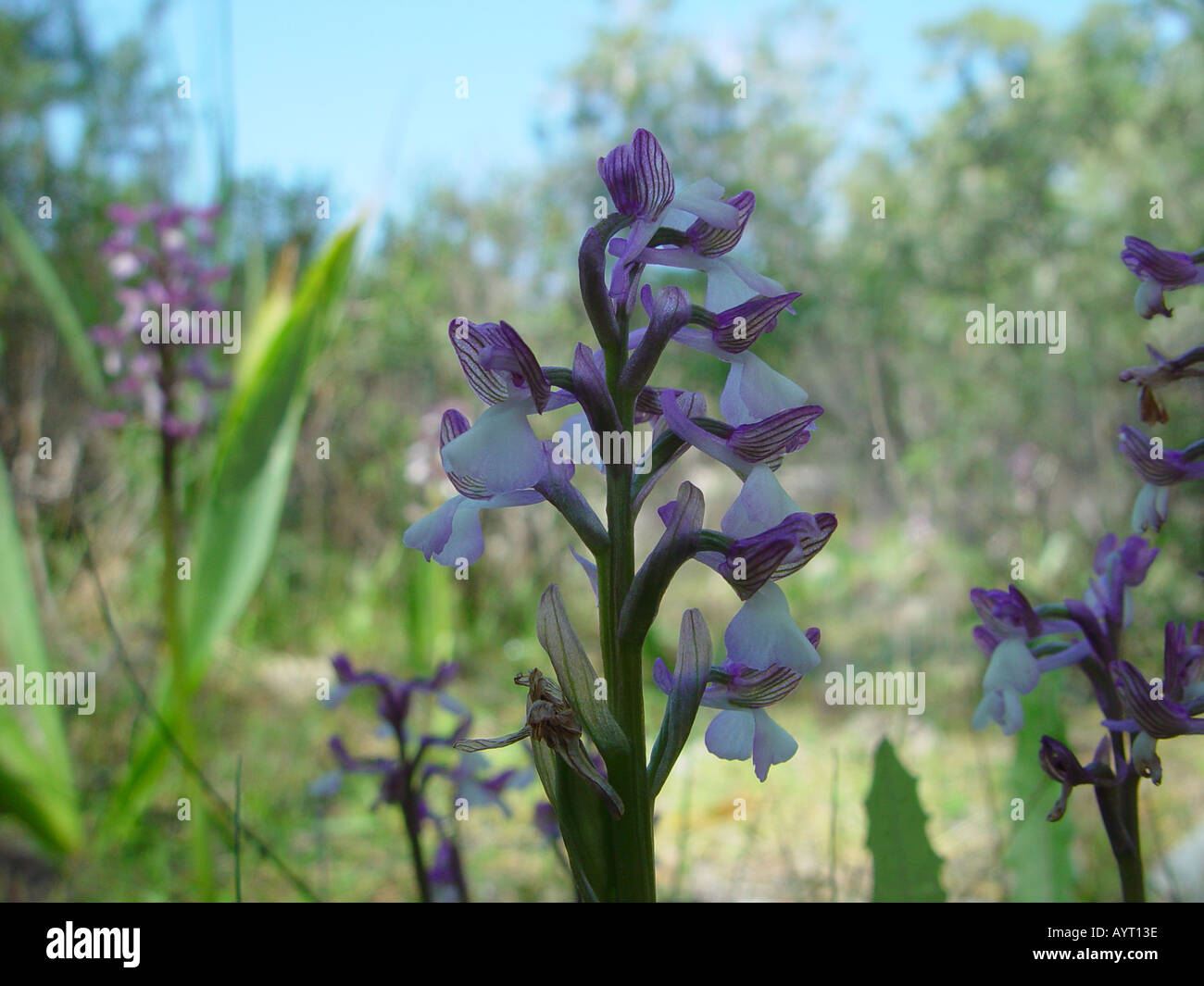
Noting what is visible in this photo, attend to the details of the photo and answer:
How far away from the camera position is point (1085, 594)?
0.62 m

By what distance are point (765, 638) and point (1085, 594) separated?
1.04 ft

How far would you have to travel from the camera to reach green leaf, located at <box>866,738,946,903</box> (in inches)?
25.4

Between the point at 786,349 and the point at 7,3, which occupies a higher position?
the point at 7,3

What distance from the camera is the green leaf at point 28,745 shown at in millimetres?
1455

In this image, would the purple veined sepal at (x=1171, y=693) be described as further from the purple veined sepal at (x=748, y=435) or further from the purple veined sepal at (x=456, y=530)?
the purple veined sepal at (x=456, y=530)

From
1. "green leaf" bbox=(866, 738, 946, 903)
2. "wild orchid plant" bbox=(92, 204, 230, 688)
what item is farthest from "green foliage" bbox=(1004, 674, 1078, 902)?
"wild orchid plant" bbox=(92, 204, 230, 688)

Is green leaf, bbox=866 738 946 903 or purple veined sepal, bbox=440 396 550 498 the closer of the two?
purple veined sepal, bbox=440 396 550 498

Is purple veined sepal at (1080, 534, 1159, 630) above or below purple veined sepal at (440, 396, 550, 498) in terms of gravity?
below

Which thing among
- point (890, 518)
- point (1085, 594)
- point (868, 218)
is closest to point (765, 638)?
point (1085, 594)

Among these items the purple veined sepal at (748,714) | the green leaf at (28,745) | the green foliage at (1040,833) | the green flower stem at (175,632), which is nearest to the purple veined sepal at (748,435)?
the purple veined sepal at (748,714)

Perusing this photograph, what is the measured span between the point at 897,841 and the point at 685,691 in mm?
317

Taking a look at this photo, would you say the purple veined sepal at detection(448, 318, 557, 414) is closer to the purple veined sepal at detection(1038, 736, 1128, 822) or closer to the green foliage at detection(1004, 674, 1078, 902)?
the purple veined sepal at detection(1038, 736, 1128, 822)

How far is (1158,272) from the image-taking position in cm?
57
